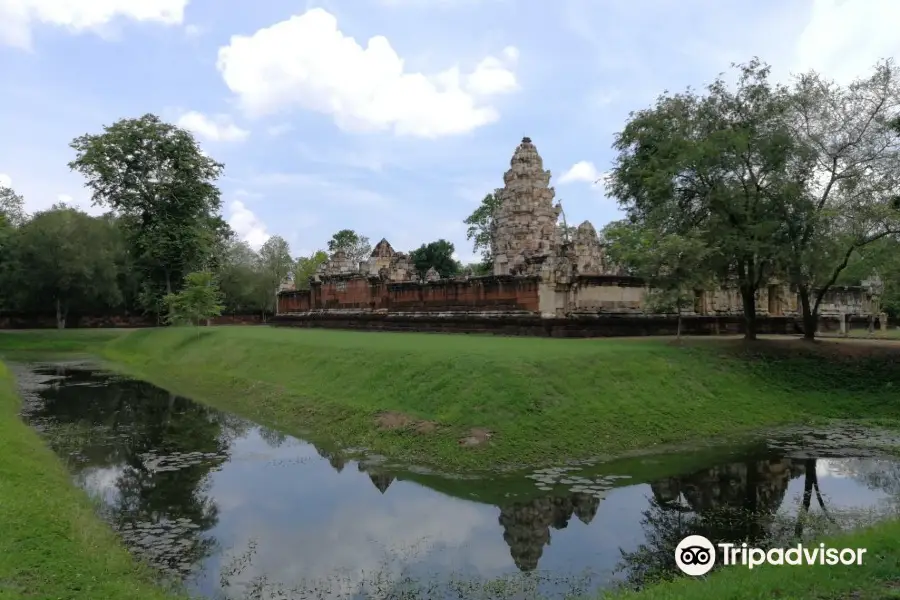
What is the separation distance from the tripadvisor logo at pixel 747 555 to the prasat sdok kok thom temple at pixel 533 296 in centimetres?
1425

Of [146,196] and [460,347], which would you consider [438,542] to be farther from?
[146,196]

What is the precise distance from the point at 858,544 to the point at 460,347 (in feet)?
40.7

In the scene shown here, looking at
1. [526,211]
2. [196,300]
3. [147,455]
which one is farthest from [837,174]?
[196,300]

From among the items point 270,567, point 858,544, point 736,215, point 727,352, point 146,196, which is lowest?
point 270,567

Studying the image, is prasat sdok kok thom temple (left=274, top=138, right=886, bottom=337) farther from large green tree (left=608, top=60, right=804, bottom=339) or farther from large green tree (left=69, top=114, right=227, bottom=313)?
large green tree (left=69, top=114, right=227, bottom=313)

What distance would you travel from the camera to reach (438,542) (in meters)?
9.09

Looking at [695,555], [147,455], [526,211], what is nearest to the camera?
Answer: [695,555]

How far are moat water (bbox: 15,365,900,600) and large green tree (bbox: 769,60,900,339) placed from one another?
5938 millimetres

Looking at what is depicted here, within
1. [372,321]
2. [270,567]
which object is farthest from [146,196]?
[270,567]

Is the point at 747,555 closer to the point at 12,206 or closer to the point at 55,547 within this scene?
the point at 55,547

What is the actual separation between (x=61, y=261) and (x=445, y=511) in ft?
156

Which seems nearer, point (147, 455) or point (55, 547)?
point (55, 547)

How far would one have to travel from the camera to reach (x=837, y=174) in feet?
64.6

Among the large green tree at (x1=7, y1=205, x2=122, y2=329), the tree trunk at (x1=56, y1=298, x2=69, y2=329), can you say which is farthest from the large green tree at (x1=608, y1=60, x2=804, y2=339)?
the tree trunk at (x1=56, y1=298, x2=69, y2=329)
